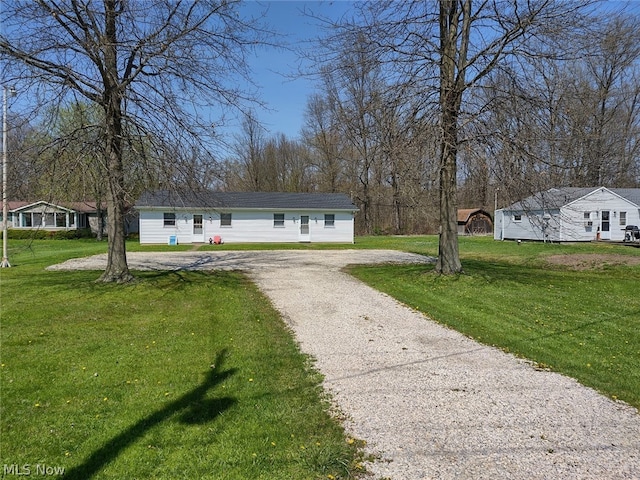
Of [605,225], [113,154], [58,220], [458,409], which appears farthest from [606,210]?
[58,220]

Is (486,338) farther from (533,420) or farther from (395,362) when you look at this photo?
(533,420)

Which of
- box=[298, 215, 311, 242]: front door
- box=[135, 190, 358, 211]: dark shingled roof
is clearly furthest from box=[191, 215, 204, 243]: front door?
box=[298, 215, 311, 242]: front door

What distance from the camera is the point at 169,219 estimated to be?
2700 centimetres

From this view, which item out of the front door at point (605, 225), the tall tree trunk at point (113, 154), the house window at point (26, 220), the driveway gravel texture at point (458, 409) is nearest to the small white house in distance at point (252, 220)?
the tall tree trunk at point (113, 154)

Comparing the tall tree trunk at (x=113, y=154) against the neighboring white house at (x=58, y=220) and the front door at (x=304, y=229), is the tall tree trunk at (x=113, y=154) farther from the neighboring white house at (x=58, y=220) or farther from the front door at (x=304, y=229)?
the neighboring white house at (x=58, y=220)

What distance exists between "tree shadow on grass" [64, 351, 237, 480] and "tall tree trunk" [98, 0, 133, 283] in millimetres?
5731

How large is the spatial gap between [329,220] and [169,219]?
409 inches

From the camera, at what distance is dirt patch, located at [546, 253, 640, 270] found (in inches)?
593

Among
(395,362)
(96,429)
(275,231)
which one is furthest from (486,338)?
(275,231)

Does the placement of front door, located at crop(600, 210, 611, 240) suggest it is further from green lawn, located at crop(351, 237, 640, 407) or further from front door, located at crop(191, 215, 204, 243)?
front door, located at crop(191, 215, 204, 243)

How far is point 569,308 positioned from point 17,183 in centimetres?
1120

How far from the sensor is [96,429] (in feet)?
11.5

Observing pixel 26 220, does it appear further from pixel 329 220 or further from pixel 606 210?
pixel 606 210

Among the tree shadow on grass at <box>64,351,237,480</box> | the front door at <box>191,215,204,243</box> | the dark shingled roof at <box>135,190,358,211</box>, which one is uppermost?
the dark shingled roof at <box>135,190,358,211</box>
